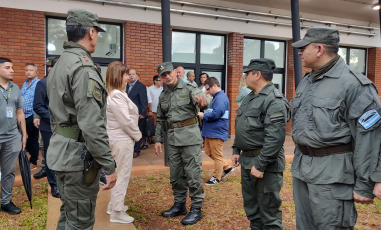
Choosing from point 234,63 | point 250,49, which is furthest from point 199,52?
point 250,49

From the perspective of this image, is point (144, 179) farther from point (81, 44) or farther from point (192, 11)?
point (192, 11)

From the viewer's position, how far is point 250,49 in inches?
409

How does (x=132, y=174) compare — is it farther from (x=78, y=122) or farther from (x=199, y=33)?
(x=199, y=33)

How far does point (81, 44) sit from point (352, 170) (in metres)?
2.24

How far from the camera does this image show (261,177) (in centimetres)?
286

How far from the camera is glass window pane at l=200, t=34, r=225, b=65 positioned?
973 cm

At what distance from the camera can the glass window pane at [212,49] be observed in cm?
973

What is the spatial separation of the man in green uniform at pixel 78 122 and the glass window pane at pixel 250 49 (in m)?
8.45

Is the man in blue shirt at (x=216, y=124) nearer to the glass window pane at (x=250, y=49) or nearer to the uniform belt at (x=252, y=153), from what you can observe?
the uniform belt at (x=252, y=153)

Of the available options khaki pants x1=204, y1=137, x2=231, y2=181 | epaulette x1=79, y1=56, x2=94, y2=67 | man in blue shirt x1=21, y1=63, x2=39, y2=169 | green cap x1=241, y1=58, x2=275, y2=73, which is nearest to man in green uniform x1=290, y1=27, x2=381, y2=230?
green cap x1=241, y1=58, x2=275, y2=73

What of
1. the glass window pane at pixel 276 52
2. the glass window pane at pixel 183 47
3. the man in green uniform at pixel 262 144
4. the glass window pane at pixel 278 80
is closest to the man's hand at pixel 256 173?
the man in green uniform at pixel 262 144

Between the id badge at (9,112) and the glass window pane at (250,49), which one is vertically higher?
the glass window pane at (250,49)

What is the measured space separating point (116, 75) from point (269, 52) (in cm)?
833

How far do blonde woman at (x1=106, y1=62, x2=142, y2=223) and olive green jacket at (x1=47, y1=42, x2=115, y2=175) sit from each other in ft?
3.80
